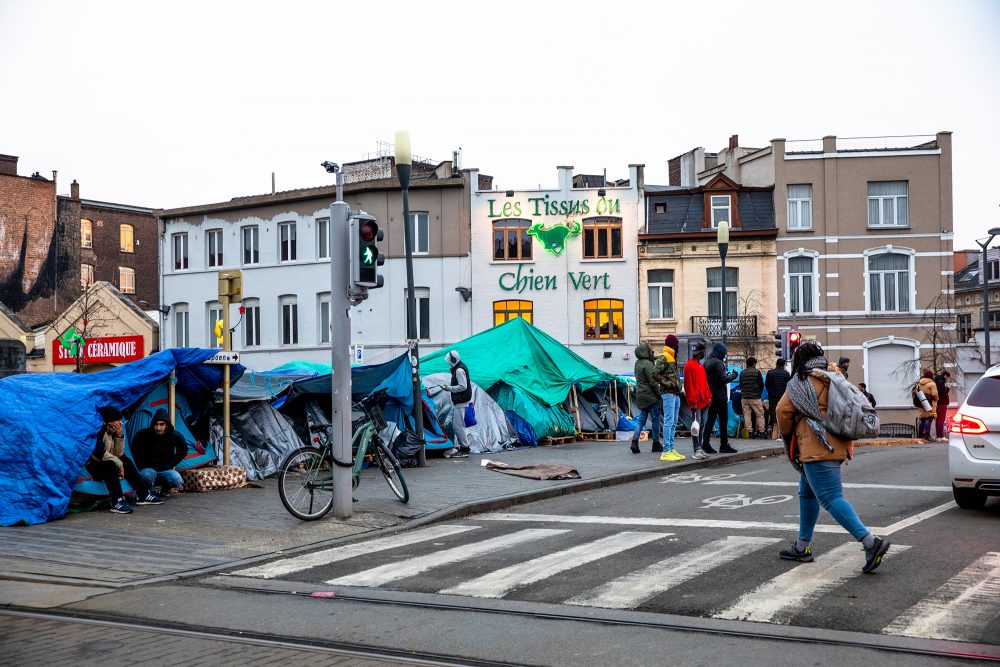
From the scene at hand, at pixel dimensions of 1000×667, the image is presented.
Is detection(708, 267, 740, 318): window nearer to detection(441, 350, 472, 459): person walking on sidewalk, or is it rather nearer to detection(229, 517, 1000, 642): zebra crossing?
detection(441, 350, 472, 459): person walking on sidewalk

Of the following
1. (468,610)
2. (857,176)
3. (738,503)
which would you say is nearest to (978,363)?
(857,176)

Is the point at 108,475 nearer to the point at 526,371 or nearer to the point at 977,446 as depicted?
the point at 977,446

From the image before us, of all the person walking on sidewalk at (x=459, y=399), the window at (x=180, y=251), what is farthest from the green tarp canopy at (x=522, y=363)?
the window at (x=180, y=251)

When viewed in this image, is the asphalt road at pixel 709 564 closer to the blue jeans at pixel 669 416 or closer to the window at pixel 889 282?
the blue jeans at pixel 669 416

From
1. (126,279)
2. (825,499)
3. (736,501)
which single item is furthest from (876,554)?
(126,279)

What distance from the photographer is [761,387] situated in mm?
22078

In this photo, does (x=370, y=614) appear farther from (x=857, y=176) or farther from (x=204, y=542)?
(x=857, y=176)

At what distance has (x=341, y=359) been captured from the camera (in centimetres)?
1127

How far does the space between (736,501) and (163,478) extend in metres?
7.11

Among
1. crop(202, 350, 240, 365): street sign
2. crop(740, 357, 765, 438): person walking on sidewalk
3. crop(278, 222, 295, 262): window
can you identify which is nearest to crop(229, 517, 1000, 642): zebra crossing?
crop(202, 350, 240, 365): street sign

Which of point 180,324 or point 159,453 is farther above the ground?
point 180,324

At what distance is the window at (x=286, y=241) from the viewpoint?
45.0 m

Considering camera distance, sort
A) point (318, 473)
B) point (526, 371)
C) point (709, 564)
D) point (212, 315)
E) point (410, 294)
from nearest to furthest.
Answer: point (709, 564) → point (318, 473) → point (410, 294) → point (526, 371) → point (212, 315)

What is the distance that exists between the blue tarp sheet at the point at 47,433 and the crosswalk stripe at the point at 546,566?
19.9 ft
